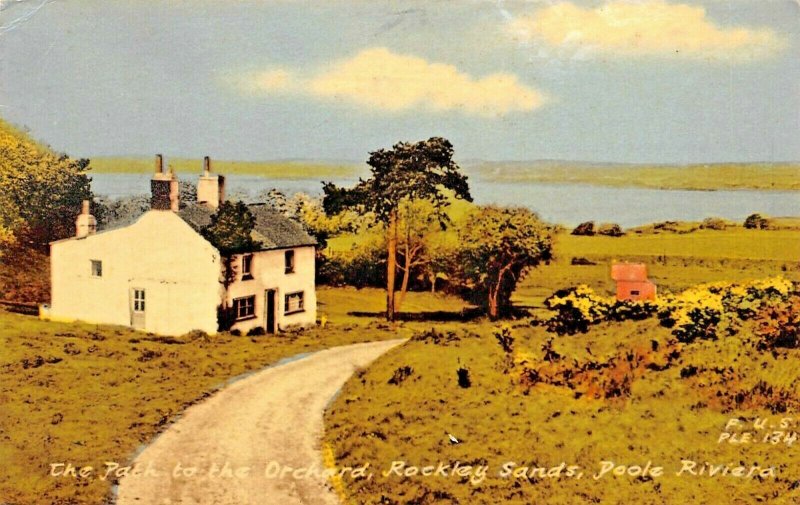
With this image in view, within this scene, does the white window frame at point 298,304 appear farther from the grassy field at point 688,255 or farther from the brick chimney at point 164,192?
the grassy field at point 688,255

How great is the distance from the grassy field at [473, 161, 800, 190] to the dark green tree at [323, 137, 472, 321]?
57cm

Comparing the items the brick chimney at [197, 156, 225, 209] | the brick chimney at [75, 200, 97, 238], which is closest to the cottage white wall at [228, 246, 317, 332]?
the brick chimney at [197, 156, 225, 209]

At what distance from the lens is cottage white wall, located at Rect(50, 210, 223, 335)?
42.0 feet

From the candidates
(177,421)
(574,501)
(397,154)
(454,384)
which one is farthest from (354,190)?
(574,501)

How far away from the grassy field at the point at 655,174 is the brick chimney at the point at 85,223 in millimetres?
6872

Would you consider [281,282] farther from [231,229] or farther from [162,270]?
[162,270]

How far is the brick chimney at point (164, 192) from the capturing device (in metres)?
13.0

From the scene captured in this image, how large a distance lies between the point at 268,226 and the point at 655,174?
277 inches

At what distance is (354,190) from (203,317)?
3.58m

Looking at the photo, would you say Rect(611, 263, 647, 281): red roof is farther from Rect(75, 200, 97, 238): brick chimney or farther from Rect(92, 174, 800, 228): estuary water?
Rect(75, 200, 97, 238): brick chimney

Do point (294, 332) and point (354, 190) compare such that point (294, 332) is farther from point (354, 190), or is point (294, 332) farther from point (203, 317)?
point (354, 190)

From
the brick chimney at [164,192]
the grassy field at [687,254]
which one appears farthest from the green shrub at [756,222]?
the brick chimney at [164,192]

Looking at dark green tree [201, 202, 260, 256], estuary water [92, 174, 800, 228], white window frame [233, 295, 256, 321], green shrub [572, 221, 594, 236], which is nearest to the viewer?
estuary water [92, 174, 800, 228]

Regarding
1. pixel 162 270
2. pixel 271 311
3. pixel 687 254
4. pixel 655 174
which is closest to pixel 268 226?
pixel 271 311
